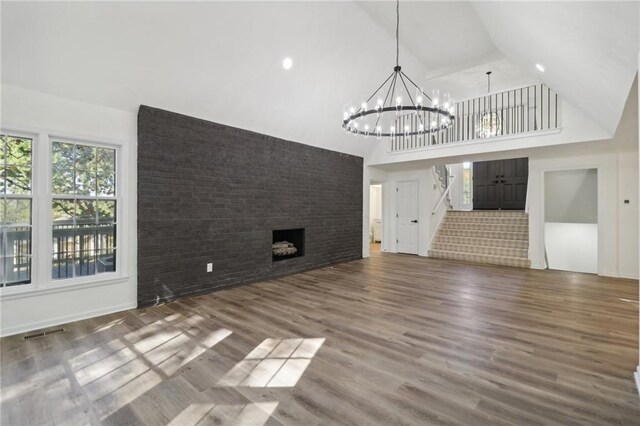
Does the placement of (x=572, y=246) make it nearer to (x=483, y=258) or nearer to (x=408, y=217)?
(x=483, y=258)

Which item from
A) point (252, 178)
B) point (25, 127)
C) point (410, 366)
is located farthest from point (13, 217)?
point (410, 366)

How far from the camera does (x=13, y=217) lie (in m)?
3.18

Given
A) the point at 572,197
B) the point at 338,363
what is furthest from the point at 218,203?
the point at 572,197

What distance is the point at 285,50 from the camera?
14.1 ft

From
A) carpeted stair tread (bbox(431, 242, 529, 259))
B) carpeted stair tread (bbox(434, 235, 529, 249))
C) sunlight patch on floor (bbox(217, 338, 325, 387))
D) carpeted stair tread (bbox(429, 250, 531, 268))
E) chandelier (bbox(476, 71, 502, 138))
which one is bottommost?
sunlight patch on floor (bbox(217, 338, 325, 387))

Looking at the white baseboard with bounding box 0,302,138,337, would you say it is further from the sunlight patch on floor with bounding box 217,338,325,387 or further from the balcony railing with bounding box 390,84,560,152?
the balcony railing with bounding box 390,84,560,152

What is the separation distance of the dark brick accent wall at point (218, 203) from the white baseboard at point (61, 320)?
253 millimetres

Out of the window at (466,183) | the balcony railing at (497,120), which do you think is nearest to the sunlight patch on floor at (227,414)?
the balcony railing at (497,120)

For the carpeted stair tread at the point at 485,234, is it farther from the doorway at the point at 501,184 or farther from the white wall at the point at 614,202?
the doorway at the point at 501,184

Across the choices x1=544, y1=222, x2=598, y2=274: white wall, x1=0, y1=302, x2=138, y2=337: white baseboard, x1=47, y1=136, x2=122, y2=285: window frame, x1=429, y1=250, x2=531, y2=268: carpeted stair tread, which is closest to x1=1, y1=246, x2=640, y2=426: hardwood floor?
x1=0, y1=302, x2=138, y2=337: white baseboard

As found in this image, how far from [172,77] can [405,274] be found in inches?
201

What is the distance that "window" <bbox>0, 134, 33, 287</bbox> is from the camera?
3.12 meters

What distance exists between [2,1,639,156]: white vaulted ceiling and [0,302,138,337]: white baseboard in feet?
8.22

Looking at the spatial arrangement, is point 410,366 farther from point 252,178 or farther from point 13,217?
point 13,217
